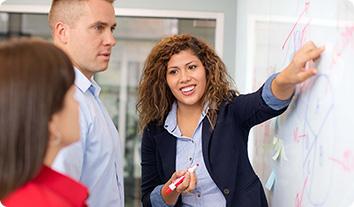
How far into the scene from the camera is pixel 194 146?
4.96ft

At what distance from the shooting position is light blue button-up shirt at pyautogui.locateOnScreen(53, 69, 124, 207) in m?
1.24

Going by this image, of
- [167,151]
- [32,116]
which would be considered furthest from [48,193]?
[167,151]

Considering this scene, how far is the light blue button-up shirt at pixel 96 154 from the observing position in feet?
4.06

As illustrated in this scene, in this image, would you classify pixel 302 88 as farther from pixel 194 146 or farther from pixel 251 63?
pixel 251 63

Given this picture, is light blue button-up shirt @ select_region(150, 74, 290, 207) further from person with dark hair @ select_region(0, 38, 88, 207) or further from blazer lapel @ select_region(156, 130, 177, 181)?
person with dark hair @ select_region(0, 38, 88, 207)

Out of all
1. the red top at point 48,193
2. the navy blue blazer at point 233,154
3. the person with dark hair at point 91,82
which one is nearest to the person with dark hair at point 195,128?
the navy blue blazer at point 233,154

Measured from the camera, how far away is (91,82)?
4.53ft

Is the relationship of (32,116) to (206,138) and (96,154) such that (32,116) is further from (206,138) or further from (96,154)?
(206,138)

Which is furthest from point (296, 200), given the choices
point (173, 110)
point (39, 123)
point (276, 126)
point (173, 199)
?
point (39, 123)

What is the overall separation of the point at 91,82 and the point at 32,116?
64cm

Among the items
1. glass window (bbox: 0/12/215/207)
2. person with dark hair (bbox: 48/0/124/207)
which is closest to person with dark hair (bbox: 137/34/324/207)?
person with dark hair (bbox: 48/0/124/207)

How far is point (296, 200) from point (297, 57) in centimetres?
37

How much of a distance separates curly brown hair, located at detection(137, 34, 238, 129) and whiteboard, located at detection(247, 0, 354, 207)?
0.55 feet

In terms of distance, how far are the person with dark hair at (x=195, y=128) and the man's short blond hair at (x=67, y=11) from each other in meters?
0.32
